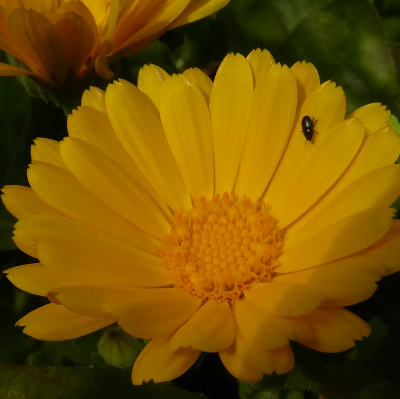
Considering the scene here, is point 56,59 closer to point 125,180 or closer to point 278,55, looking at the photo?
point 125,180

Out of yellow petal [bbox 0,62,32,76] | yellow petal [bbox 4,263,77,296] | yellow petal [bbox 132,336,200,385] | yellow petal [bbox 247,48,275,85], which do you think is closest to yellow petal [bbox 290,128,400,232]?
yellow petal [bbox 247,48,275,85]

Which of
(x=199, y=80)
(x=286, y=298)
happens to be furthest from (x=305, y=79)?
(x=286, y=298)

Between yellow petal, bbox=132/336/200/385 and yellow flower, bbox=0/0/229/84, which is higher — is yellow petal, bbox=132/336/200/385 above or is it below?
below

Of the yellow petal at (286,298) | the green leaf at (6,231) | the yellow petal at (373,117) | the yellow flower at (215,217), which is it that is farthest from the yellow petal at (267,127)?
the green leaf at (6,231)

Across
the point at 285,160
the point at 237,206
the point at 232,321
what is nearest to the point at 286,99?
the point at 285,160

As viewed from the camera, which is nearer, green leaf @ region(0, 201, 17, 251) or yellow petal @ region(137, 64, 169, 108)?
yellow petal @ region(137, 64, 169, 108)

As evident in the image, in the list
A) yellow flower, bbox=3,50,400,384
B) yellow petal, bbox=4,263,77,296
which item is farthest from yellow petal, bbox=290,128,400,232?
yellow petal, bbox=4,263,77,296

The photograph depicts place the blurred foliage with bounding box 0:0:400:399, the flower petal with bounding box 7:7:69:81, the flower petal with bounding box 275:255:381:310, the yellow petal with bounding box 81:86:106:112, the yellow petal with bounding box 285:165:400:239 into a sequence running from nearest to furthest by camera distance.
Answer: the flower petal with bounding box 275:255:381:310 → the yellow petal with bounding box 285:165:400:239 → the flower petal with bounding box 7:7:69:81 → the yellow petal with bounding box 81:86:106:112 → the blurred foliage with bounding box 0:0:400:399

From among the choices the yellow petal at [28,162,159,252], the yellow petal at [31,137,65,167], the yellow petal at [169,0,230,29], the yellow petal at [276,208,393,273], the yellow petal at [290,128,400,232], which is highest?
the yellow petal at [169,0,230,29]

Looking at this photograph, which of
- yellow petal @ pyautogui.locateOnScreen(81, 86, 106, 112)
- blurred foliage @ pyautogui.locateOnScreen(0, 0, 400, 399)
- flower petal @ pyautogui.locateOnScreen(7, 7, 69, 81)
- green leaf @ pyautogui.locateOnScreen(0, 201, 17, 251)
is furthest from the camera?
green leaf @ pyautogui.locateOnScreen(0, 201, 17, 251)

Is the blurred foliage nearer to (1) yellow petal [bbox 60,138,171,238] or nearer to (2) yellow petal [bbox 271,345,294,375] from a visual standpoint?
(1) yellow petal [bbox 60,138,171,238]
